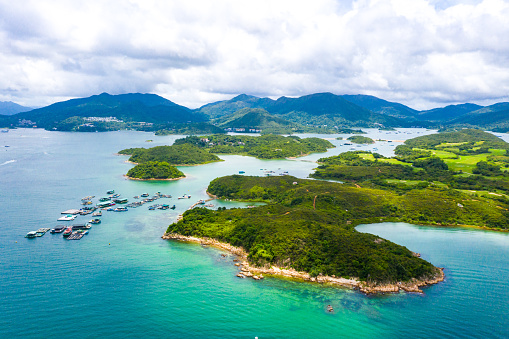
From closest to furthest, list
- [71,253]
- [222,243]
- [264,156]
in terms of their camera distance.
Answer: [71,253] < [222,243] < [264,156]

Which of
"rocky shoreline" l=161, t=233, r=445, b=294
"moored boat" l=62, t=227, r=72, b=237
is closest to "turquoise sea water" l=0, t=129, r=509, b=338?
"rocky shoreline" l=161, t=233, r=445, b=294

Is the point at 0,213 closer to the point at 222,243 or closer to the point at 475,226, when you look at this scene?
the point at 222,243

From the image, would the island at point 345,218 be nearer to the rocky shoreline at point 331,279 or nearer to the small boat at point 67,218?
the rocky shoreline at point 331,279

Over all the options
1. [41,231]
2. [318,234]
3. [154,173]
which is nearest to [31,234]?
[41,231]

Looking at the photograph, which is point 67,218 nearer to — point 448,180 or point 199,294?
point 199,294

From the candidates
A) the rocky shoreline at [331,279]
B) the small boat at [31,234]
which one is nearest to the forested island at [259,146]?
the small boat at [31,234]

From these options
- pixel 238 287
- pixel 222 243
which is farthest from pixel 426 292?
pixel 222 243

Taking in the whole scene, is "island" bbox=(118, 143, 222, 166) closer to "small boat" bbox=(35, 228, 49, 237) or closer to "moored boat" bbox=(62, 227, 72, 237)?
"small boat" bbox=(35, 228, 49, 237)
